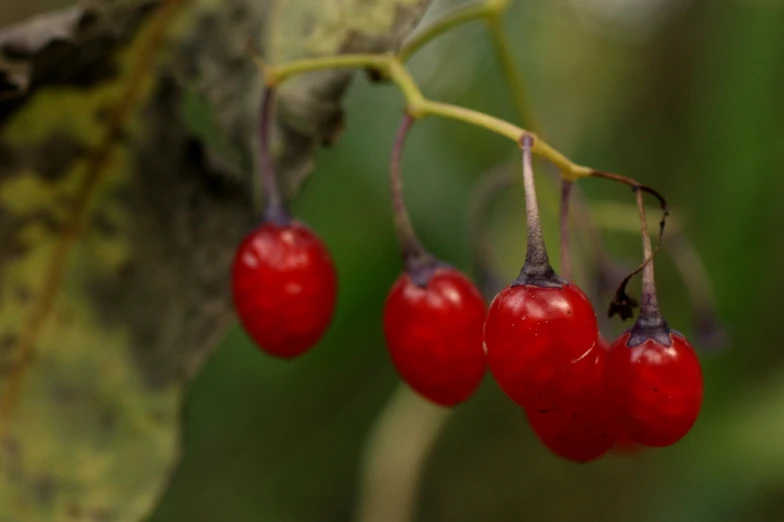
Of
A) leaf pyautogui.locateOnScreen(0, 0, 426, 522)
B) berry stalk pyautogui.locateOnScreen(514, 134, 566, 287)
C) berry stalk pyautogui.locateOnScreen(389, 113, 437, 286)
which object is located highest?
berry stalk pyautogui.locateOnScreen(514, 134, 566, 287)

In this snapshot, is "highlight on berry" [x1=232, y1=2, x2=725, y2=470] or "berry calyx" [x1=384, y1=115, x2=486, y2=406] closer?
"highlight on berry" [x1=232, y1=2, x2=725, y2=470]

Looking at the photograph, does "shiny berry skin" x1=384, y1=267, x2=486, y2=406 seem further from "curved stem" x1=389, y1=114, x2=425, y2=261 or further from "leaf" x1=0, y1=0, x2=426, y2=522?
"leaf" x1=0, y1=0, x2=426, y2=522

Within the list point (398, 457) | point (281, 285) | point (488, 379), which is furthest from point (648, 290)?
point (488, 379)

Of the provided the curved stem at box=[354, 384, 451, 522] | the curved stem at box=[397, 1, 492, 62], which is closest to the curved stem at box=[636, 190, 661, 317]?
the curved stem at box=[397, 1, 492, 62]

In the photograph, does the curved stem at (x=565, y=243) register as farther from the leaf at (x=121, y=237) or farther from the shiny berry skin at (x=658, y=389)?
the leaf at (x=121, y=237)

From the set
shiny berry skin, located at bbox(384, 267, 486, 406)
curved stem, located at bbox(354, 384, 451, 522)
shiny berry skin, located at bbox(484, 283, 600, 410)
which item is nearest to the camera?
shiny berry skin, located at bbox(484, 283, 600, 410)

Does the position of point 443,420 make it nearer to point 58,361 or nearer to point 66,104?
point 58,361
